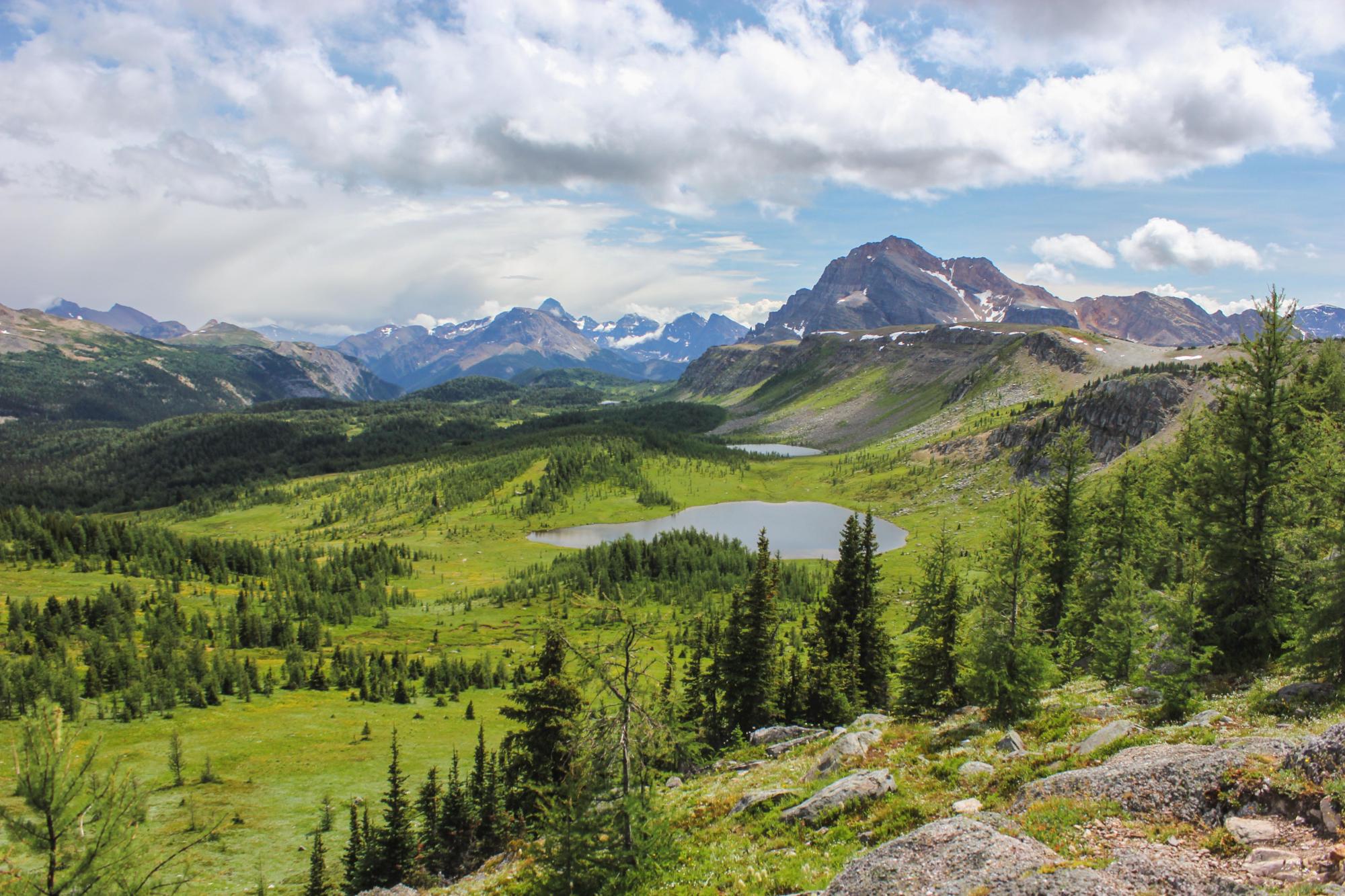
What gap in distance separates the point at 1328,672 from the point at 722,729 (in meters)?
36.7

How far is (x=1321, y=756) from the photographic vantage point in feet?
40.4

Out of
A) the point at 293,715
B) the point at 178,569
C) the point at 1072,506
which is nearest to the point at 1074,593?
the point at 1072,506

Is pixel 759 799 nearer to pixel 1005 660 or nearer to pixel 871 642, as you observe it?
pixel 1005 660

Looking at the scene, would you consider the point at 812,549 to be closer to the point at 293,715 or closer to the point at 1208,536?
the point at 293,715

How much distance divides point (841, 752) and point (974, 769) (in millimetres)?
7122

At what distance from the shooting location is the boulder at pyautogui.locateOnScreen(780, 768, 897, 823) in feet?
66.1

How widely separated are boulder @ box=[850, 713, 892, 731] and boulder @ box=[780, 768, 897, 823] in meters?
12.2

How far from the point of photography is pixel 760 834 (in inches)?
816

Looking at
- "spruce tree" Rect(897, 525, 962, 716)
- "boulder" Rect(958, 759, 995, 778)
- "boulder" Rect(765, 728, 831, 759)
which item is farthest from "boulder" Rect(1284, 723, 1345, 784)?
→ "boulder" Rect(765, 728, 831, 759)

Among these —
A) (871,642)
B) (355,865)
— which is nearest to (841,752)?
(871,642)

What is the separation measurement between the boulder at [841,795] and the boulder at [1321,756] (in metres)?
10.6

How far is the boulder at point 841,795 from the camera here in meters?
20.1

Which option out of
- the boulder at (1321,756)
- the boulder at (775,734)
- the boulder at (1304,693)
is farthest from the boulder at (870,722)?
the boulder at (1321,756)

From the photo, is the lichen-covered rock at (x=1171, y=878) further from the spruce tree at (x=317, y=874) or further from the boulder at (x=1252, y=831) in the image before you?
the spruce tree at (x=317, y=874)
